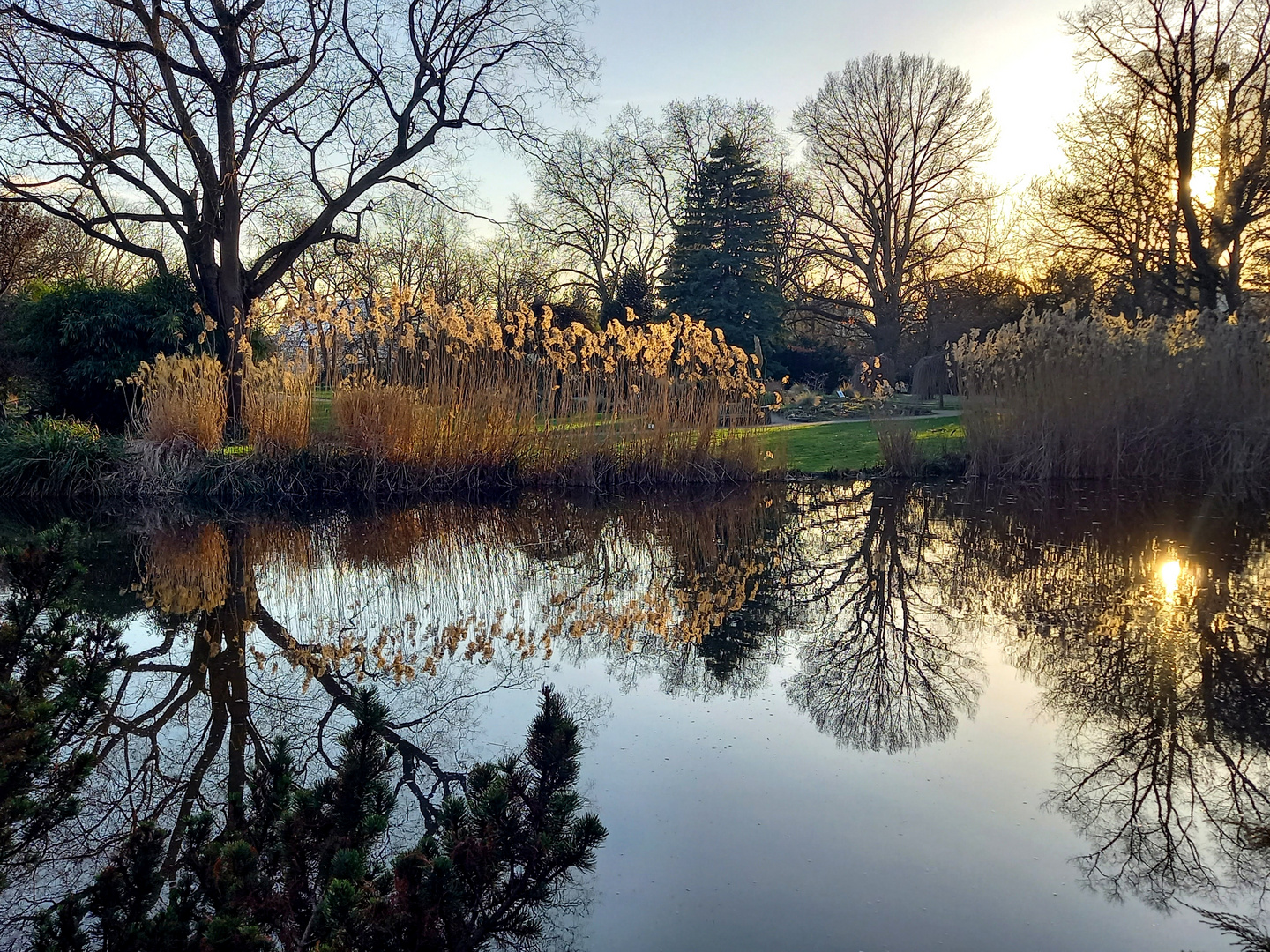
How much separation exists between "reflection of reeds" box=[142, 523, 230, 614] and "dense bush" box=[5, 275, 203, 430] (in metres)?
7.17

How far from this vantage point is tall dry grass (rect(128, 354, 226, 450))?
386 inches

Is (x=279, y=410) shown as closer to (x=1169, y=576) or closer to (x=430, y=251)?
(x=1169, y=576)

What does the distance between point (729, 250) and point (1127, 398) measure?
701 inches

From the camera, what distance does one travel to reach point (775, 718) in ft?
10.9

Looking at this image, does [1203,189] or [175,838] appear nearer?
[175,838]

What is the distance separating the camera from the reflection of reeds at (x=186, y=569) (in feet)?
16.8

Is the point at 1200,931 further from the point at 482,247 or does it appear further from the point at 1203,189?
the point at 482,247

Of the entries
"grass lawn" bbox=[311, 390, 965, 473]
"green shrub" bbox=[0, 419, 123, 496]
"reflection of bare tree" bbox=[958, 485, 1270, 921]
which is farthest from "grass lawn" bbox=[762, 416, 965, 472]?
"green shrub" bbox=[0, 419, 123, 496]

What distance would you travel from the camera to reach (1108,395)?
9.62 m

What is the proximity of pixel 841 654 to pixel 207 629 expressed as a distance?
3.19 meters

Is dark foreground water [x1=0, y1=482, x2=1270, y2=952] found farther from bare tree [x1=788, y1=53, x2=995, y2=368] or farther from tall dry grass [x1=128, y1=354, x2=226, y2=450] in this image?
bare tree [x1=788, y1=53, x2=995, y2=368]

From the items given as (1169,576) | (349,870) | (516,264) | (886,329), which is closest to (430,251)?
(516,264)

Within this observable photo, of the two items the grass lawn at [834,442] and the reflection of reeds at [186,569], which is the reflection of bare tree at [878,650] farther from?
the grass lawn at [834,442]

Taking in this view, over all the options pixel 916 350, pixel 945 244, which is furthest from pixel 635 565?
pixel 945 244
